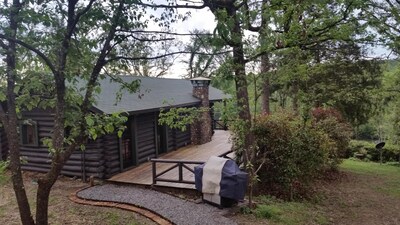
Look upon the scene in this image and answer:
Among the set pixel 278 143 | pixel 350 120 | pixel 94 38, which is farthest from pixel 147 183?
pixel 350 120

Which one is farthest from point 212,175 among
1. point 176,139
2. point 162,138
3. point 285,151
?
point 176,139

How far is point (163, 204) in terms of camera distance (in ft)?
24.6

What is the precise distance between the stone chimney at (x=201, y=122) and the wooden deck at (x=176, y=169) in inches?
17.9

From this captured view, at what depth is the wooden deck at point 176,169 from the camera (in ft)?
30.7

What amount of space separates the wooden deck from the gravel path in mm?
451

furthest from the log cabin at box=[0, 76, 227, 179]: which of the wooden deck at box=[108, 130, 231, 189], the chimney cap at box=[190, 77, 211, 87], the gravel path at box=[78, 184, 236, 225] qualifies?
the chimney cap at box=[190, 77, 211, 87]

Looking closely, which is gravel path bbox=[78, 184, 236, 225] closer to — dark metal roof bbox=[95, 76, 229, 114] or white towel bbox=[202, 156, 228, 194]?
white towel bbox=[202, 156, 228, 194]

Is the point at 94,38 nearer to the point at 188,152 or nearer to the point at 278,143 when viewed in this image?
the point at 278,143

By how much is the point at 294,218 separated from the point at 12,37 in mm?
6329

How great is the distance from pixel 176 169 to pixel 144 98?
11.0 feet

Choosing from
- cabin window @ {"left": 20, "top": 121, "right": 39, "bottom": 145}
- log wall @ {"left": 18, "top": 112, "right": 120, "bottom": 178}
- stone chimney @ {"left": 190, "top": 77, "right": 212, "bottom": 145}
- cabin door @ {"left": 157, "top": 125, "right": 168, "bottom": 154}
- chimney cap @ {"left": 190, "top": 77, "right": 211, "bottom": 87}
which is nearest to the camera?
log wall @ {"left": 18, "top": 112, "right": 120, "bottom": 178}

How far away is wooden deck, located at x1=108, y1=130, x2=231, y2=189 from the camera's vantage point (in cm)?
935

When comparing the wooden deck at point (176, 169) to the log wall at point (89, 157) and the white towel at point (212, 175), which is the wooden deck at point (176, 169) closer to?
the log wall at point (89, 157)

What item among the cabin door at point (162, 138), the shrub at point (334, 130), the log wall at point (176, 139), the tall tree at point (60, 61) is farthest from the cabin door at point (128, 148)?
the shrub at point (334, 130)
